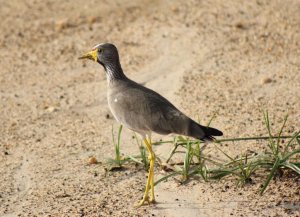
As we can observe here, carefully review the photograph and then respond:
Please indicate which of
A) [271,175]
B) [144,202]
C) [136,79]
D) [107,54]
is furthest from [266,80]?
[144,202]

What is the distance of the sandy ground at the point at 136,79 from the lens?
6262mm

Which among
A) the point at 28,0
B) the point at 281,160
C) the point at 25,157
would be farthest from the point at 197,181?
the point at 28,0

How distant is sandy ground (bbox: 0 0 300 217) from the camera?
247 inches

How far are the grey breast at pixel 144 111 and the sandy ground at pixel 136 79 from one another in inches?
24.2

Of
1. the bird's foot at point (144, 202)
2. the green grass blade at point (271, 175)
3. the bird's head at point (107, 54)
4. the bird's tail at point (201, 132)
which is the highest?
the bird's head at point (107, 54)

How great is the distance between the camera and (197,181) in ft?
21.2

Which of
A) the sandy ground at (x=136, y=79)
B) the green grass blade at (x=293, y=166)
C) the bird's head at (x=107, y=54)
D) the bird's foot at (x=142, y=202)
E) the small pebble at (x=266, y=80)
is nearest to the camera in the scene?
the green grass blade at (x=293, y=166)

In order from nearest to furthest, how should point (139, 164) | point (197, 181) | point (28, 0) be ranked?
1. point (197, 181)
2. point (139, 164)
3. point (28, 0)

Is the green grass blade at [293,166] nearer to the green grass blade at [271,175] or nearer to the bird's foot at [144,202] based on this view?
the green grass blade at [271,175]

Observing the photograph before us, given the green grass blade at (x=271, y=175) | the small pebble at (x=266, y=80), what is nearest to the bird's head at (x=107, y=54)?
the green grass blade at (x=271, y=175)

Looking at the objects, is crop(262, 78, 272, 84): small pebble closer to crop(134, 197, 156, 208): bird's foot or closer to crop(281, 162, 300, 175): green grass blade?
crop(281, 162, 300, 175): green grass blade

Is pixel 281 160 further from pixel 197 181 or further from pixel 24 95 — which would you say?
pixel 24 95

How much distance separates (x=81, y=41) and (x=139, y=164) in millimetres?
3699

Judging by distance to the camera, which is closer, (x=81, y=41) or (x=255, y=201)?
(x=255, y=201)
